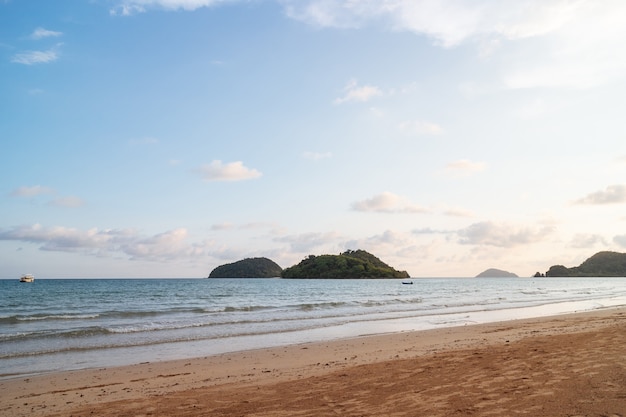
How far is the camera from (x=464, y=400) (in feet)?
25.8

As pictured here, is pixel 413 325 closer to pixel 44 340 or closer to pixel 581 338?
→ pixel 581 338

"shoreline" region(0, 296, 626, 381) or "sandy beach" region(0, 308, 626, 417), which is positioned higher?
"sandy beach" region(0, 308, 626, 417)

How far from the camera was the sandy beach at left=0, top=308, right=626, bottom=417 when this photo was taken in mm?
7676

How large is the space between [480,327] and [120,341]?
1737cm

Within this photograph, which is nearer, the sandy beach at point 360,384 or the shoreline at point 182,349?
the sandy beach at point 360,384

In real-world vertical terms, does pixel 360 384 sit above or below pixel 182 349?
above

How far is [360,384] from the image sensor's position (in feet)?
32.3

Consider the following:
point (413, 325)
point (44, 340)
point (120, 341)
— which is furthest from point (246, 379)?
point (413, 325)

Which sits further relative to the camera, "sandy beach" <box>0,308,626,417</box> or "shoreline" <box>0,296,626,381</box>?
"shoreline" <box>0,296,626,381</box>

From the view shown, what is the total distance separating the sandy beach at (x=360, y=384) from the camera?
7676 mm

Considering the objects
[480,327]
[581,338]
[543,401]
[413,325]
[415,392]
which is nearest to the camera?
[543,401]

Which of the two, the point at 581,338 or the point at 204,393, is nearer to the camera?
the point at 204,393

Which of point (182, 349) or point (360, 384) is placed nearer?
point (360, 384)

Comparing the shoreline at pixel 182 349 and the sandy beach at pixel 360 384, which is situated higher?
the sandy beach at pixel 360 384
